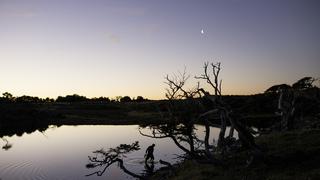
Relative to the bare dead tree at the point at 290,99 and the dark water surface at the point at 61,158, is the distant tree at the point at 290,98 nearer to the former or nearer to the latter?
the bare dead tree at the point at 290,99

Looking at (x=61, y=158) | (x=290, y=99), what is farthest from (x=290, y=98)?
(x=61, y=158)

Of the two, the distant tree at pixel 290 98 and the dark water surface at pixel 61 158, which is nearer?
the dark water surface at pixel 61 158

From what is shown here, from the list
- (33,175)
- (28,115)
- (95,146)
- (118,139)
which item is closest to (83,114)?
(28,115)

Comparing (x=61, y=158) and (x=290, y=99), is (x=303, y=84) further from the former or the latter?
(x=61, y=158)

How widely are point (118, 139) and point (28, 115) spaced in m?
64.5

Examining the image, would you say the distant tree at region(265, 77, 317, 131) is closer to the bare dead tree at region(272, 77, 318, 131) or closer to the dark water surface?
the bare dead tree at region(272, 77, 318, 131)

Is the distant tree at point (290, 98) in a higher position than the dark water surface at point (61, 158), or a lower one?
higher

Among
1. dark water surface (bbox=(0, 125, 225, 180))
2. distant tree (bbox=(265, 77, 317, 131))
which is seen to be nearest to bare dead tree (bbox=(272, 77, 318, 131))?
distant tree (bbox=(265, 77, 317, 131))

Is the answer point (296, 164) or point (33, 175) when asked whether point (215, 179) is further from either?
point (33, 175)

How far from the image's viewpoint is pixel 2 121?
111688mm

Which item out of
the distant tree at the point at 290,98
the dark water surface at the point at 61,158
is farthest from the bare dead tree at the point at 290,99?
the dark water surface at the point at 61,158

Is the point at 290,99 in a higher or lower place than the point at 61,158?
higher

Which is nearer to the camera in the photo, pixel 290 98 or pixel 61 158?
pixel 290 98

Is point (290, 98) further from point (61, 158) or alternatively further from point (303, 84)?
point (61, 158)
